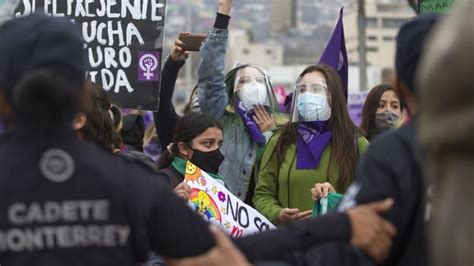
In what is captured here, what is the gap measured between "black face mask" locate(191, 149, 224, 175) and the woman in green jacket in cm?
27

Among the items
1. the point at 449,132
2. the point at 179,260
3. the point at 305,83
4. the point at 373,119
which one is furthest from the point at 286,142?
the point at 449,132

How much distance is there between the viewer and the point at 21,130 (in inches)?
95.9

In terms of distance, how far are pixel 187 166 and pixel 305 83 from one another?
846mm

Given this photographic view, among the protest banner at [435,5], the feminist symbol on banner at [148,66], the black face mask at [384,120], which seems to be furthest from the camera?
the black face mask at [384,120]

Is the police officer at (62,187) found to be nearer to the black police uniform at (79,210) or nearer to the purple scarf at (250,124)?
the black police uniform at (79,210)

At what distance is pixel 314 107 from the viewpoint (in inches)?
218

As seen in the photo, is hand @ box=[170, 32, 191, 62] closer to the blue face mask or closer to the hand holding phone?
the hand holding phone

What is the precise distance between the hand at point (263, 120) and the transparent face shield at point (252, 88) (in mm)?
40

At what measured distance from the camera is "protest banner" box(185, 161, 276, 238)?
5.23m

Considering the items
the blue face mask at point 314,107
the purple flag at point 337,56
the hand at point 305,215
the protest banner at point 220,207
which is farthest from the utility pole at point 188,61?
the hand at point 305,215

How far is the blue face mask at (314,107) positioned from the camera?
5523 millimetres

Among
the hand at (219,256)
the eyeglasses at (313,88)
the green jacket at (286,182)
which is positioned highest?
the hand at (219,256)

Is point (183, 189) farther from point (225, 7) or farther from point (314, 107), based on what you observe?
point (225, 7)

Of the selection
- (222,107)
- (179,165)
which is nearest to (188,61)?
(222,107)
